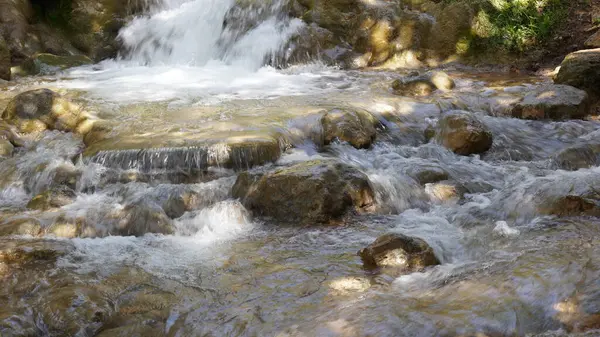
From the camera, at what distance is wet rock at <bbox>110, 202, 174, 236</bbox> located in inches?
195

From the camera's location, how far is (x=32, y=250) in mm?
4160

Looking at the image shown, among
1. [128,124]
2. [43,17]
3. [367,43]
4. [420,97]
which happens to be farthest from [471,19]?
[43,17]

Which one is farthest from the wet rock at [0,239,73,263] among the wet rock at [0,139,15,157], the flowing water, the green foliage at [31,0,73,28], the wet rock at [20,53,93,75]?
the green foliage at [31,0,73,28]

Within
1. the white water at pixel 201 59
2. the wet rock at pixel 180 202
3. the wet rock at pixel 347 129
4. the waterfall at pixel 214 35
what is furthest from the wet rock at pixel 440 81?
the wet rock at pixel 180 202

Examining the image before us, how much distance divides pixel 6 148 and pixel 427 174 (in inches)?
191

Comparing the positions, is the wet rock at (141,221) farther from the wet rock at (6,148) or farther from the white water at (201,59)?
the white water at (201,59)

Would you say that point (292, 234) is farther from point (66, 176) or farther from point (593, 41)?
point (593, 41)

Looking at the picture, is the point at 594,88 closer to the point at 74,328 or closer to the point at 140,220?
the point at 140,220

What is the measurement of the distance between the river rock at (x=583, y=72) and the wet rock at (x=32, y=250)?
6.95 meters

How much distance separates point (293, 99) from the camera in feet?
27.0

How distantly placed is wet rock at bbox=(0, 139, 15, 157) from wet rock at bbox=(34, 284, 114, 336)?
3.63 m

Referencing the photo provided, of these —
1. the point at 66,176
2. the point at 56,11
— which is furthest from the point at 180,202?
the point at 56,11

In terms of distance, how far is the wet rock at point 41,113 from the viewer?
7297mm

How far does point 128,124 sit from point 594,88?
20.6ft
